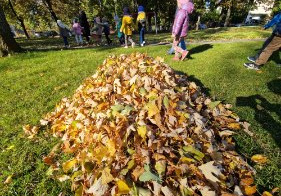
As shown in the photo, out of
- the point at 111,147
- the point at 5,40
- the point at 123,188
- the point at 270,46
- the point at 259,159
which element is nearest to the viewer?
the point at 123,188

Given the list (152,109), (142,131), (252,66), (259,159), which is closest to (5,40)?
(152,109)

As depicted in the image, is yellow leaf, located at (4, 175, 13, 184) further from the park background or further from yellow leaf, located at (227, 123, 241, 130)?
yellow leaf, located at (227, 123, 241, 130)

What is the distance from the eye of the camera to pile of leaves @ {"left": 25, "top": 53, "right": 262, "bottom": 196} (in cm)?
225

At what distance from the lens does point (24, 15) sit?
34594mm

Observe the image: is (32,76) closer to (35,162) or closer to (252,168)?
(35,162)

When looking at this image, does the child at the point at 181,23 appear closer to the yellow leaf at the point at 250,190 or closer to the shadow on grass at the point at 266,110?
the shadow on grass at the point at 266,110

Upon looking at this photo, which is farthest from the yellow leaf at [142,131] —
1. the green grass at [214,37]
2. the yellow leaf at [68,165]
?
the green grass at [214,37]

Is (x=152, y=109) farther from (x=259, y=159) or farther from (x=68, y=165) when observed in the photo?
(x=259, y=159)

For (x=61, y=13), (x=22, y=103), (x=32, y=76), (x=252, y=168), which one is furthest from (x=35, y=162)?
(x=61, y=13)

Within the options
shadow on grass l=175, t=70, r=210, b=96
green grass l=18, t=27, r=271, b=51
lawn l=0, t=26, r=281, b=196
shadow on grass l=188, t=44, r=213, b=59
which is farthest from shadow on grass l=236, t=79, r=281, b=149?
green grass l=18, t=27, r=271, b=51

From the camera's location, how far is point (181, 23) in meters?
6.74

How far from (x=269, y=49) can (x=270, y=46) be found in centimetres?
9

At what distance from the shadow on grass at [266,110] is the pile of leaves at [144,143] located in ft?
1.89

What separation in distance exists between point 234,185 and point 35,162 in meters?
2.63
